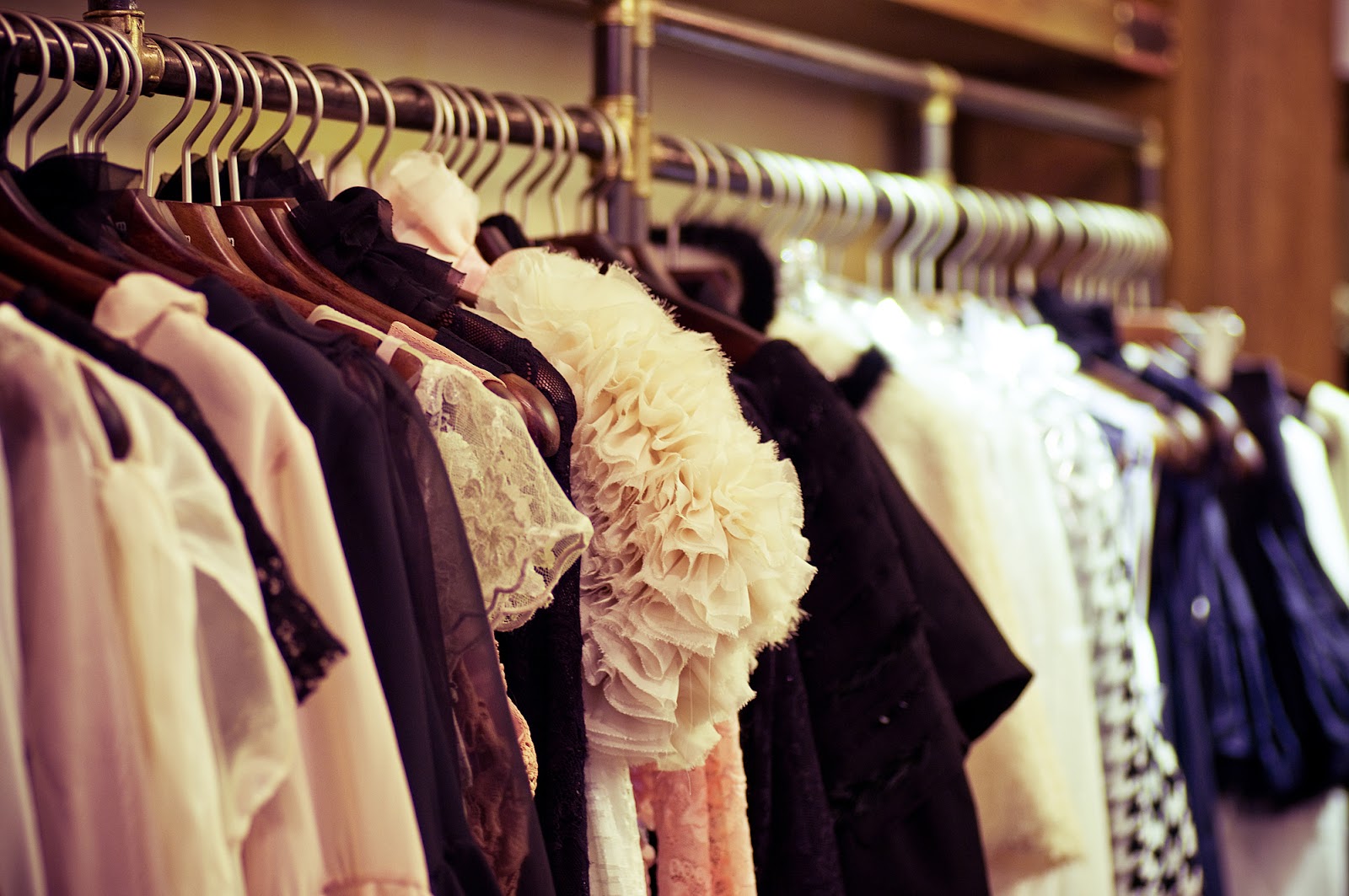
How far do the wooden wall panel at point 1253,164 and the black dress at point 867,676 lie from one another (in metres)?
1.22

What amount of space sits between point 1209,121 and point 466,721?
5.64 ft

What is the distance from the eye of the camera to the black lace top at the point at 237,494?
0.54 metres

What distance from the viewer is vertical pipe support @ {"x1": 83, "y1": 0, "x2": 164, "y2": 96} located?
0.75m

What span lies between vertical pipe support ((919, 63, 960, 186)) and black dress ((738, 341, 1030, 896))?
2.36 feet

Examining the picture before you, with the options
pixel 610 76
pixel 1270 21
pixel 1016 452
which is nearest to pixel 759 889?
pixel 1016 452

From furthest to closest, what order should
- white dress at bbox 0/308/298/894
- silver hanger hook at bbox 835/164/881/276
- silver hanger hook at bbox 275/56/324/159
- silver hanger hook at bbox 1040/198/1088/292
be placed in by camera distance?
silver hanger hook at bbox 1040/198/1088/292 → silver hanger hook at bbox 835/164/881/276 → silver hanger hook at bbox 275/56/324/159 → white dress at bbox 0/308/298/894

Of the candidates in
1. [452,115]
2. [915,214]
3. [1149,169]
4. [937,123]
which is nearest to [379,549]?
[452,115]

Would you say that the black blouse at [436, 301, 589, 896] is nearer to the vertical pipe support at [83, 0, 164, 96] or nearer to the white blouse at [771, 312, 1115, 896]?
the vertical pipe support at [83, 0, 164, 96]

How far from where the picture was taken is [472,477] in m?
0.69

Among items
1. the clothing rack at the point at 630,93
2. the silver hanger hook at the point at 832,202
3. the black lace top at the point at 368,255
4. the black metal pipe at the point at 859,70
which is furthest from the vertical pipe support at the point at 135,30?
the silver hanger hook at the point at 832,202

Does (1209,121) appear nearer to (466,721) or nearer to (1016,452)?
(1016,452)

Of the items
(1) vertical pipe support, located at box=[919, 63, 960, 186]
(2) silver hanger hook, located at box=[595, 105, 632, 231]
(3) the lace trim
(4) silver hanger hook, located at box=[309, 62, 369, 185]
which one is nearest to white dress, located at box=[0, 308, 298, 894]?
(3) the lace trim

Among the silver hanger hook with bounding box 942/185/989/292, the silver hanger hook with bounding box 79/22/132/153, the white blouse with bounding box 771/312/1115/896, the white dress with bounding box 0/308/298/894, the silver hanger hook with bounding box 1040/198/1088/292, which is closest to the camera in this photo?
the white dress with bounding box 0/308/298/894

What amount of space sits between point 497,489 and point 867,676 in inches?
14.5
